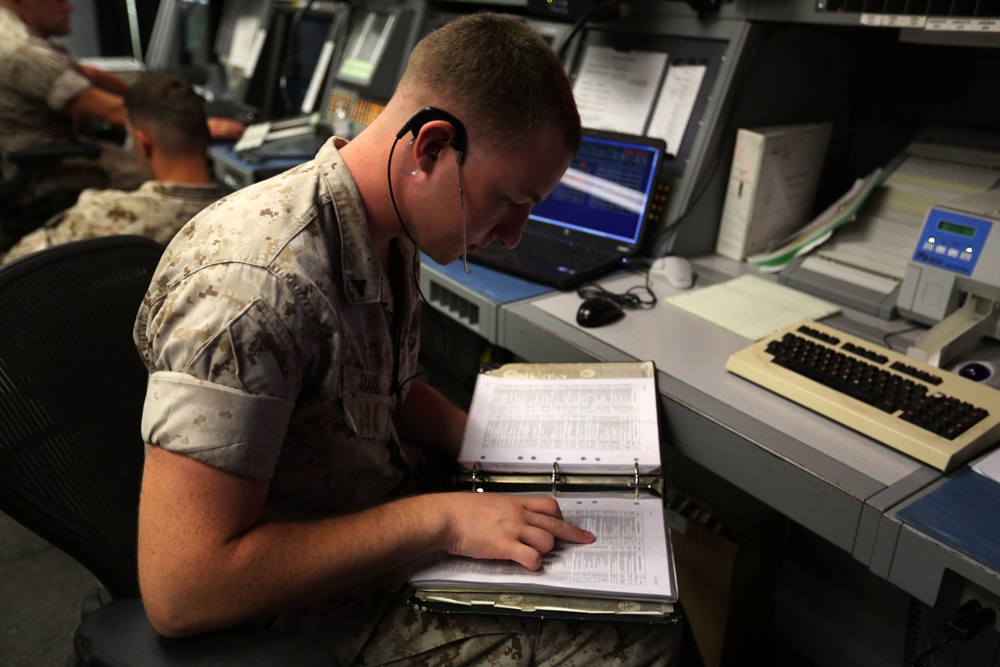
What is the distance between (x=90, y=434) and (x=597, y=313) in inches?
33.5

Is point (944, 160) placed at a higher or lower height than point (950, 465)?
higher

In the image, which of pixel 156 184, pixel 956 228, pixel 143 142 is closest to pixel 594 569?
pixel 956 228

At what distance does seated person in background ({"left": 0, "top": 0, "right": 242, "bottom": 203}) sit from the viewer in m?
2.39

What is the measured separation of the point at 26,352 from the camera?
796mm

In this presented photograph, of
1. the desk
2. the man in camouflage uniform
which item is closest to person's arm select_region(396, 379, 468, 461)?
the man in camouflage uniform

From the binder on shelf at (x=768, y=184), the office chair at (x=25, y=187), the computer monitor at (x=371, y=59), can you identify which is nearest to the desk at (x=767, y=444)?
the binder on shelf at (x=768, y=184)

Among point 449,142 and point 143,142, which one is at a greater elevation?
point 449,142

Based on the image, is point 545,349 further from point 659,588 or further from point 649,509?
point 659,588

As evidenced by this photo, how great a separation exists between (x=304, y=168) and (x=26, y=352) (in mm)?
376

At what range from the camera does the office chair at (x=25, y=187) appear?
232cm

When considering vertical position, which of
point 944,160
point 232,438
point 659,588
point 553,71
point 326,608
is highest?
point 553,71

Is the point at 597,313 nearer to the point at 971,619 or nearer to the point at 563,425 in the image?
the point at 563,425

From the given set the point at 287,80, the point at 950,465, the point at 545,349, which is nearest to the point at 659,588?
the point at 950,465

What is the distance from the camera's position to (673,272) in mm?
1527
